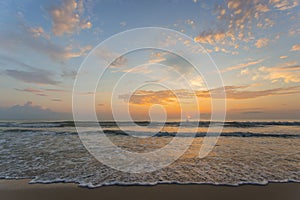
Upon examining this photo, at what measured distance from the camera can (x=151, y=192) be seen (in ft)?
15.6

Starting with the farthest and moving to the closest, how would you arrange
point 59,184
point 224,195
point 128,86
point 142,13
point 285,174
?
point 128,86
point 142,13
point 285,174
point 59,184
point 224,195

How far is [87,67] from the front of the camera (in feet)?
40.1

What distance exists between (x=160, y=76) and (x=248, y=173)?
9.94 m

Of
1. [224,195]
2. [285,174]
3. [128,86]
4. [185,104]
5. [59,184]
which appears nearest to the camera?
[224,195]

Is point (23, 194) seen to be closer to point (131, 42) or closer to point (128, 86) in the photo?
point (131, 42)

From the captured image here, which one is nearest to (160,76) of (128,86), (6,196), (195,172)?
(128,86)

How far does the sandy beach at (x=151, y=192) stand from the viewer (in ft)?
15.0

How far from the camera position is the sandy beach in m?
4.57

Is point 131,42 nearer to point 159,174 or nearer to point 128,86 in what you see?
point 128,86

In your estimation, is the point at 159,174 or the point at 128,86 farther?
the point at 128,86

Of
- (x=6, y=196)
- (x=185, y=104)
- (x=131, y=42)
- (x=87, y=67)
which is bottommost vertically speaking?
(x=6, y=196)

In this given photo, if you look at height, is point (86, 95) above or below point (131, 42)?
below

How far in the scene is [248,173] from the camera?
6000mm

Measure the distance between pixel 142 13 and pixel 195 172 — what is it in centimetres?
981
